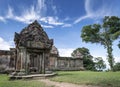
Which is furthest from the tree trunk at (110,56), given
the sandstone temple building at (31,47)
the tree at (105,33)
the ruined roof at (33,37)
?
the ruined roof at (33,37)

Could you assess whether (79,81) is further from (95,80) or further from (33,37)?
(33,37)

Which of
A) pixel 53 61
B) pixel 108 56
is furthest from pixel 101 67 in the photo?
pixel 53 61

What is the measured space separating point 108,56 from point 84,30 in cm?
720

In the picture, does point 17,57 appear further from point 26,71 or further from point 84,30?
point 84,30

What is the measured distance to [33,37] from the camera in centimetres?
1756

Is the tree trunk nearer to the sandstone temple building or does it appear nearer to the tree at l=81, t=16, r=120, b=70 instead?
the tree at l=81, t=16, r=120, b=70

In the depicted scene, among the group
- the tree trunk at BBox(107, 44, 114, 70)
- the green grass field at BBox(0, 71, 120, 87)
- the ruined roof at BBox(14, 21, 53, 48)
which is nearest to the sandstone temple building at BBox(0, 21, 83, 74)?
the ruined roof at BBox(14, 21, 53, 48)

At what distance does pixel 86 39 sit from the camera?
122 feet

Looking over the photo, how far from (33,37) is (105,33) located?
72.5 feet

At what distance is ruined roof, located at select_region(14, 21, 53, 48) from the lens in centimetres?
1714

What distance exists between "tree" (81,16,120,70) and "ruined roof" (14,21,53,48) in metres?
20.0

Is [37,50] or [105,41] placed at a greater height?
[105,41]

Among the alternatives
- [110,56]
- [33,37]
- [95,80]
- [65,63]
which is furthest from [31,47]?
[110,56]

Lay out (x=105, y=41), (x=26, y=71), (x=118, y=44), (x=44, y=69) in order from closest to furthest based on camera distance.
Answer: (x=26, y=71) < (x=44, y=69) < (x=118, y=44) < (x=105, y=41)
